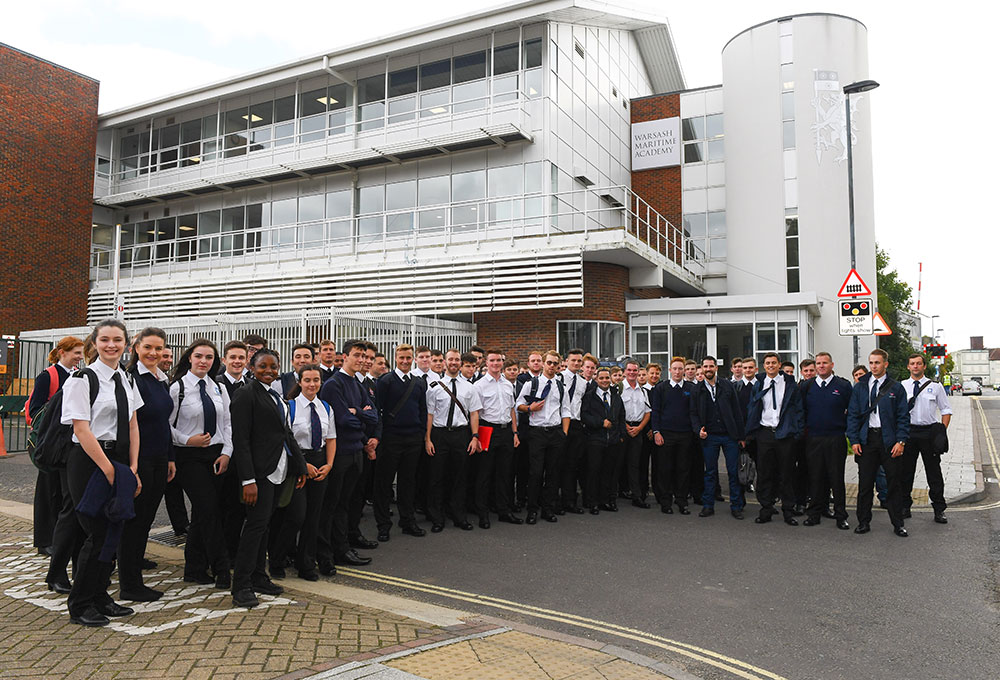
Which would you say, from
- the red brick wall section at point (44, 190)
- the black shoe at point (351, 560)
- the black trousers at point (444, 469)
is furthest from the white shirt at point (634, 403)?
the red brick wall section at point (44, 190)

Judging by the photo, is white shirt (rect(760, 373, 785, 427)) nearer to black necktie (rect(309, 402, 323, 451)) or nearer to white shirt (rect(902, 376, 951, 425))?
white shirt (rect(902, 376, 951, 425))

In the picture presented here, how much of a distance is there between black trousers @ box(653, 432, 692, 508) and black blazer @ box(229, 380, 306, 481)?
5587 mm

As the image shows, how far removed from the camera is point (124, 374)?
491 centimetres

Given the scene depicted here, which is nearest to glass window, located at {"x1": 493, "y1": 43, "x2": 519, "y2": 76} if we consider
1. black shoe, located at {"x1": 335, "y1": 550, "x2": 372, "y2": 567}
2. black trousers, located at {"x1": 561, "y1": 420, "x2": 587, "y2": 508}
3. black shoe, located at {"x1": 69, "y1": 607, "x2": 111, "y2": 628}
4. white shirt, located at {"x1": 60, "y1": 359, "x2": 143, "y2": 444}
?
black trousers, located at {"x1": 561, "y1": 420, "x2": 587, "y2": 508}

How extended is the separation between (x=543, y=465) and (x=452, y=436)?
1455 mm

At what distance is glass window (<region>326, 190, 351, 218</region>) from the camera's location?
77.5 ft

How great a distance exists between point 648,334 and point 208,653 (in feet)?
59.6

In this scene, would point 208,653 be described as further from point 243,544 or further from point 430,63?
point 430,63

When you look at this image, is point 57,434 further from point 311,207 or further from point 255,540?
point 311,207

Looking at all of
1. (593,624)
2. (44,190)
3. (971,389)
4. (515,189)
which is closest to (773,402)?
(593,624)

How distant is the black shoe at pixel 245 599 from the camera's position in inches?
193

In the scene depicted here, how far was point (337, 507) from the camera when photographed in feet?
21.4

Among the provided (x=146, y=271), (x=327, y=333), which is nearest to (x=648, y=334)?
(x=327, y=333)

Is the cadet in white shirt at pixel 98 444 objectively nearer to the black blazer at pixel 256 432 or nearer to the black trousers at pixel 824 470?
the black blazer at pixel 256 432
